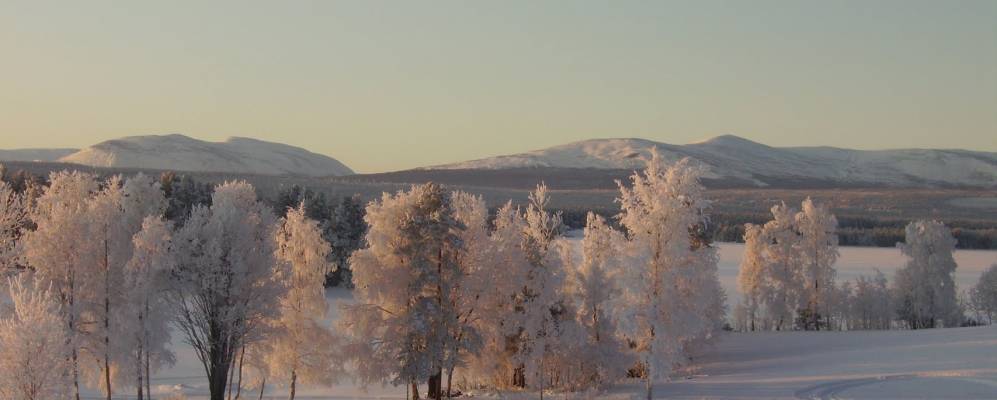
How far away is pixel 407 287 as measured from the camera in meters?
36.2

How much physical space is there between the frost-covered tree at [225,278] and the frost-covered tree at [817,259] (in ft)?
125

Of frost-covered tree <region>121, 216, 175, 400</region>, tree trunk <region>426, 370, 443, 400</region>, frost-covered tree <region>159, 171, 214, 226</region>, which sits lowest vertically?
Answer: tree trunk <region>426, 370, 443, 400</region>

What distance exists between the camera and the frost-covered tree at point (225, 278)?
109 ft

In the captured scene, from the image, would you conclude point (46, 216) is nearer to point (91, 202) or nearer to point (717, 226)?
point (91, 202)

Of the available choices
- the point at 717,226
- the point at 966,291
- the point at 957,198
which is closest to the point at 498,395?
the point at 966,291

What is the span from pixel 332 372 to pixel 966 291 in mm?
53286

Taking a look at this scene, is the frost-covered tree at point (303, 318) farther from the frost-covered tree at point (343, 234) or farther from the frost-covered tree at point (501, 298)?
the frost-covered tree at point (343, 234)

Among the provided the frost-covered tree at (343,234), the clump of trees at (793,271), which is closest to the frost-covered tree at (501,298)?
the clump of trees at (793,271)

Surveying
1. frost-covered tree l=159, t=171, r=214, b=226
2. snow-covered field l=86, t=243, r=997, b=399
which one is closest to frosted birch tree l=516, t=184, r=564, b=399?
snow-covered field l=86, t=243, r=997, b=399

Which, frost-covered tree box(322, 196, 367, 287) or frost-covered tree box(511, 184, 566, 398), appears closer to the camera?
frost-covered tree box(511, 184, 566, 398)

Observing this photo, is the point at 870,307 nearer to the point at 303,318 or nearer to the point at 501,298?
the point at 501,298

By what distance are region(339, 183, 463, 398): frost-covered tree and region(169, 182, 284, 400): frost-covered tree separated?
365 cm

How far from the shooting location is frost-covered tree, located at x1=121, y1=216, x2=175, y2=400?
3189 cm

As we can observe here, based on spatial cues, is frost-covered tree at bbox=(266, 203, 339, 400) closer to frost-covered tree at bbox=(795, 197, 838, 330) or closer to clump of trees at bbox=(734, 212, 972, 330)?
clump of trees at bbox=(734, 212, 972, 330)
